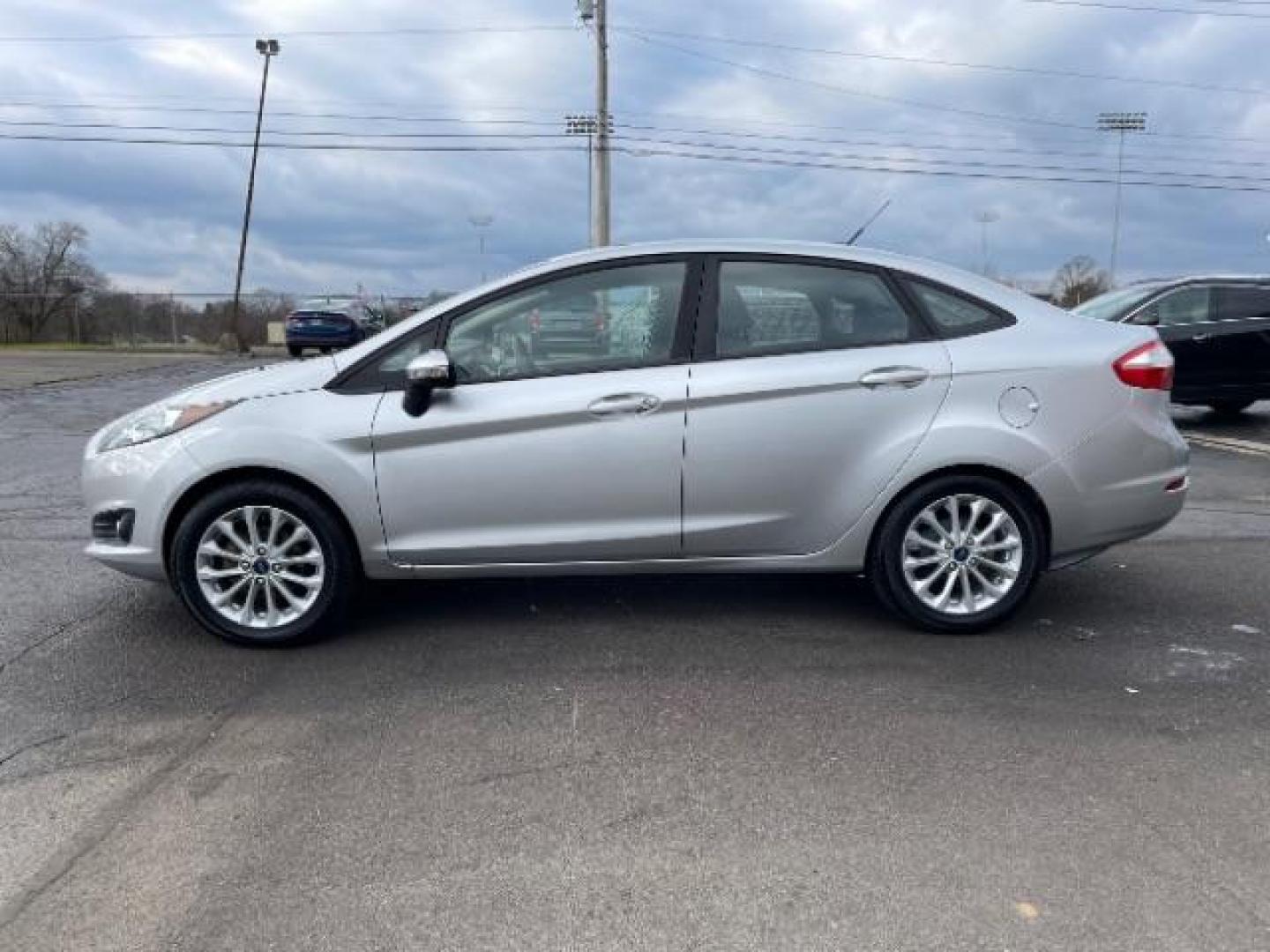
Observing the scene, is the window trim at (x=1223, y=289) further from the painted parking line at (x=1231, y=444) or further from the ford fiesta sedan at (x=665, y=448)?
the ford fiesta sedan at (x=665, y=448)

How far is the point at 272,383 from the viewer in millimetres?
4559

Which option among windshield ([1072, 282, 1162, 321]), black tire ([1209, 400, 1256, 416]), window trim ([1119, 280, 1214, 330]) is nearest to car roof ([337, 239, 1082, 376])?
windshield ([1072, 282, 1162, 321])

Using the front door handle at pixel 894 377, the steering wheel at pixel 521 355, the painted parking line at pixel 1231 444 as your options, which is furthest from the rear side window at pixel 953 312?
the painted parking line at pixel 1231 444

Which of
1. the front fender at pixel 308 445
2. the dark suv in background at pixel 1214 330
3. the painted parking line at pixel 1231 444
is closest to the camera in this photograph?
the front fender at pixel 308 445

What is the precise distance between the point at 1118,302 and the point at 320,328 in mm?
19522

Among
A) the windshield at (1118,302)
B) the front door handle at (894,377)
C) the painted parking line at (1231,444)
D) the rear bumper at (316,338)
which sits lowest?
the painted parking line at (1231,444)

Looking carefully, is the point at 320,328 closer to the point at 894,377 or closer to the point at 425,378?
the point at 425,378

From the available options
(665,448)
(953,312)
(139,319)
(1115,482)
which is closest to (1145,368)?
(1115,482)

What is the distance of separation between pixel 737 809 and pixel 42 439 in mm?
10495

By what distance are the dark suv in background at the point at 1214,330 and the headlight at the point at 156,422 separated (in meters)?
10.5

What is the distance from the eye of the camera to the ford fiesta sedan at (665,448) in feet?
14.6

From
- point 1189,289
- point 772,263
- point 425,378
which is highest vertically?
point 1189,289

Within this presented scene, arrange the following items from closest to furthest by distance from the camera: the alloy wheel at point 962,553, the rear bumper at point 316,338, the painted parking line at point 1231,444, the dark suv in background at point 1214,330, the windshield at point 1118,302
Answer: the alloy wheel at point 962,553 → the painted parking line at point 1231,444 → the dark suv in background at point 1214,330 → the windshield at point 1118,302 → the rear bumper at point 316,338

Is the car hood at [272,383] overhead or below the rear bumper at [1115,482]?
overhead
